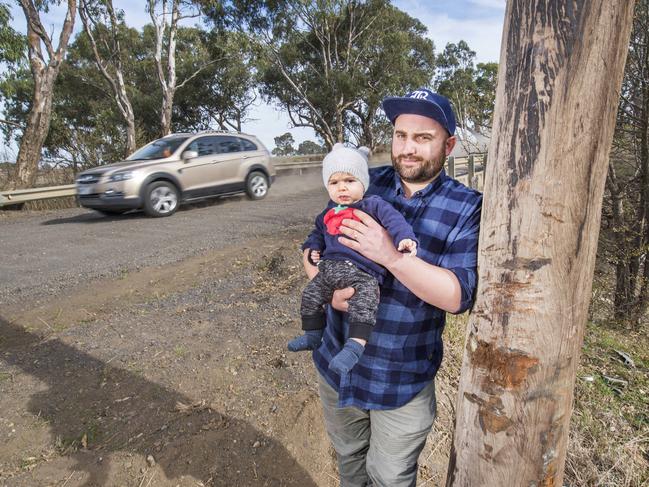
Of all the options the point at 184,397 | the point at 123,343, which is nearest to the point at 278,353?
the point at 184,397

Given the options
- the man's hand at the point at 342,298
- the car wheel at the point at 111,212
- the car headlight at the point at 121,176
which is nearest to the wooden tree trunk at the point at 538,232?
the man's hand at the point at 342,298

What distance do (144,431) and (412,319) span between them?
2.31 metres

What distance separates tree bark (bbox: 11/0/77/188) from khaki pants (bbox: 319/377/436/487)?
50.1ft

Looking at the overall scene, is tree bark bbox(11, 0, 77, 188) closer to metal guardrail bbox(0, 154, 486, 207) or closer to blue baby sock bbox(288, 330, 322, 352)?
metal guardrail bbox(0, 154, 486, 207)

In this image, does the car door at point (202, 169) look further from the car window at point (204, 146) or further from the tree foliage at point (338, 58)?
the tree foliage at point (338, 58)

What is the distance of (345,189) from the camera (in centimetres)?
184

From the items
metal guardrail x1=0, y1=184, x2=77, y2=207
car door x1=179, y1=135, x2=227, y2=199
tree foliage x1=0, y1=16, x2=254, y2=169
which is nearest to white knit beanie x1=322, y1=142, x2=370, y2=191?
car door x1=179, y1=135, x2=227, y2=199

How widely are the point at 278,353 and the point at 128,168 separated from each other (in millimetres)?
6839

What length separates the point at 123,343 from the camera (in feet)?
13.5

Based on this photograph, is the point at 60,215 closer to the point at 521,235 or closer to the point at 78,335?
the point at 78,335

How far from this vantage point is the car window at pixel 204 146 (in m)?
10.4

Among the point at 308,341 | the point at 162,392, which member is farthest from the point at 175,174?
the point at 308,341

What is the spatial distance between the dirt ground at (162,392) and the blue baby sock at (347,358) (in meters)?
1.59

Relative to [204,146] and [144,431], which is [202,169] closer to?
[204,146]
